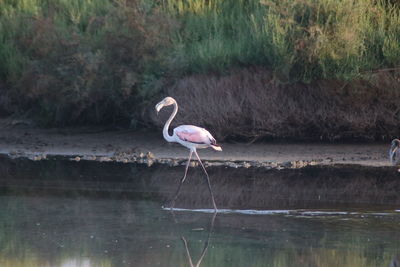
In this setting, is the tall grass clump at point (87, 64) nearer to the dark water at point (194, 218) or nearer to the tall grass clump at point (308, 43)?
the tall grass clump at point (308, 43)

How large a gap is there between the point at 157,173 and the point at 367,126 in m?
3.84

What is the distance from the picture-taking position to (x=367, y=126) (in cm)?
1433

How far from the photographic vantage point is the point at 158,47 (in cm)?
1509

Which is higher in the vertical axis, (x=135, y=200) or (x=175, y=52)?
(x=175, y=52)

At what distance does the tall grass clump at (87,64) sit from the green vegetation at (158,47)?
0.06ft

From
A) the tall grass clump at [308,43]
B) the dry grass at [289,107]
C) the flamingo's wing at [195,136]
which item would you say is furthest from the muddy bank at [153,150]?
the flamingo's wing at [195,136]

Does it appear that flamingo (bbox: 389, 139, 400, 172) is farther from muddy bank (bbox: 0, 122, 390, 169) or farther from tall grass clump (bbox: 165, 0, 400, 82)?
tall grass clump (bbox: 165, 0, 400, 82)

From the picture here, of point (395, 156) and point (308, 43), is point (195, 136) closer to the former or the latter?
point (395, 156)

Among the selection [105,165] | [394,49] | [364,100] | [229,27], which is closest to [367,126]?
[364,100]

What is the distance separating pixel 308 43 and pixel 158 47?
2772 mm

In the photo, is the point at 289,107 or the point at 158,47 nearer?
the point at 289,107

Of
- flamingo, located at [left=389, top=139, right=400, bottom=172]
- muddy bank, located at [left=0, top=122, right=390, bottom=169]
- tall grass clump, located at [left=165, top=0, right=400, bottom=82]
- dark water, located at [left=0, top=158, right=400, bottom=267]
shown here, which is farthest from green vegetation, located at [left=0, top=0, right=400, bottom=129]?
dark water, located at [left=0, top=158, right=400, bottom=267]

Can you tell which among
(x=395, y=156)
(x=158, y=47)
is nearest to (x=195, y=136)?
(x=395, y=156)

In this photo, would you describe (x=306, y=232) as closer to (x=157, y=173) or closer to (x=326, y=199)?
(x=326, y=199)
